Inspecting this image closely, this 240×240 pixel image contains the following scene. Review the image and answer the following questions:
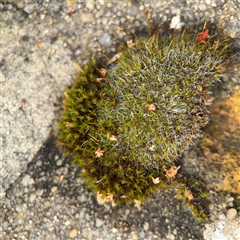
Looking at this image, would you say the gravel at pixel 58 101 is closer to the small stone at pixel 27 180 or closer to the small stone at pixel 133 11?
the small stone at pixel 133 11

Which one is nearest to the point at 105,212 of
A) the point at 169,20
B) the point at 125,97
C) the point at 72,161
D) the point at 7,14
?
the point at 72,161

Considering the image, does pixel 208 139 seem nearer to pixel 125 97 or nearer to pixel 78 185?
pixel 125 97

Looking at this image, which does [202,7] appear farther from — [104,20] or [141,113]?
[141,113]

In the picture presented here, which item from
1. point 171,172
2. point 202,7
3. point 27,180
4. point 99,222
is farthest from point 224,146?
point 27,180

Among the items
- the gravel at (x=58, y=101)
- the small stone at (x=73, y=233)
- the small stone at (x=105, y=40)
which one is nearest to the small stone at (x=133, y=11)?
the gravel at (x=58, y=101)

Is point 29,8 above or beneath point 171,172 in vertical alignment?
above
